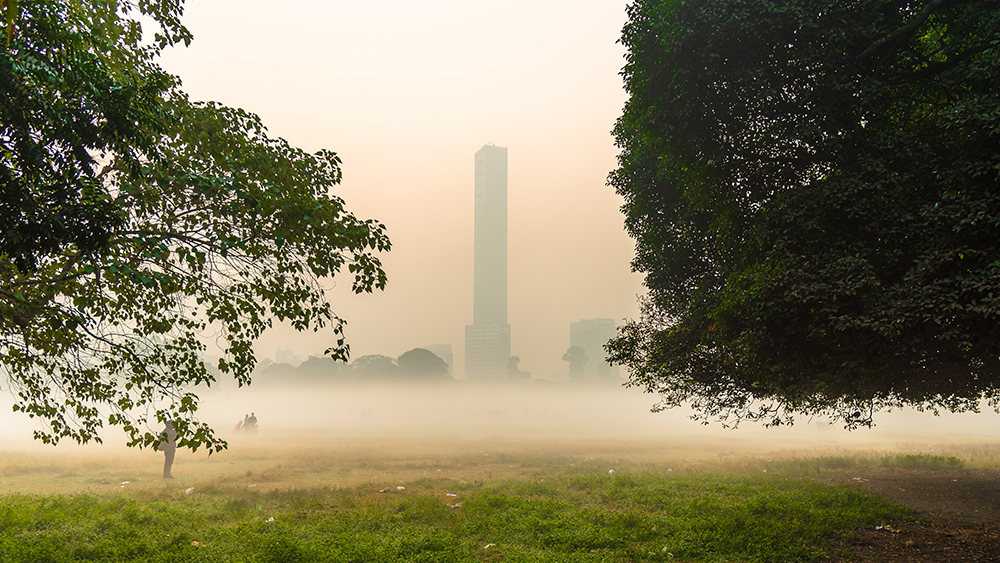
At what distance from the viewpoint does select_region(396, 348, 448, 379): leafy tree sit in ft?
362

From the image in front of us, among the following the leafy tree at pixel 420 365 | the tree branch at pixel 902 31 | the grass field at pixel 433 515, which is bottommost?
the grass field at pixel 433 515

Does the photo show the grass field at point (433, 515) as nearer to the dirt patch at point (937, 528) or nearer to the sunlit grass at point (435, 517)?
the sunlit grass at point (435, 517)

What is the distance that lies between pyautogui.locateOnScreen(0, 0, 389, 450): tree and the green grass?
2681mm

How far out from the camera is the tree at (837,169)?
8.30 metres

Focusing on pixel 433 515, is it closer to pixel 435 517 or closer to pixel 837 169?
pixel 435 517

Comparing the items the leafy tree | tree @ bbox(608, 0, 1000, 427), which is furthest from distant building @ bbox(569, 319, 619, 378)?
tree @ bbox(608, 0, 1000, 427)

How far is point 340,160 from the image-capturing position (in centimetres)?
1058

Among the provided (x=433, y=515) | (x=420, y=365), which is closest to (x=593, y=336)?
(x=420, y=365)

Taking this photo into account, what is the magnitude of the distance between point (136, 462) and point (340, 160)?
25.0 metres

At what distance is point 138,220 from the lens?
28.2 ft

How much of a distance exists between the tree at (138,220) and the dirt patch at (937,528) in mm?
10810

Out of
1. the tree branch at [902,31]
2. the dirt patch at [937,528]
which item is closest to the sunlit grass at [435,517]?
the dirt patch at [937,528]

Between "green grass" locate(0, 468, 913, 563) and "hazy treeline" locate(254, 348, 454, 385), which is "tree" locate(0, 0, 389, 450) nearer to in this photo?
"green grass" locate(0, 468, 913, 563)

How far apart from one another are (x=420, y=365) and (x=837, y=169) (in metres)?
106
